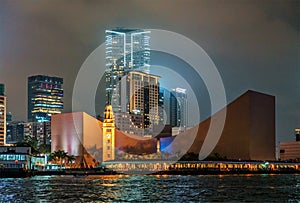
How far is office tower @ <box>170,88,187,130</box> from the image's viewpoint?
189125 millimetres

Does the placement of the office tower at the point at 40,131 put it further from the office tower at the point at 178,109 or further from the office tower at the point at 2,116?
the office tower at the point at 178,109

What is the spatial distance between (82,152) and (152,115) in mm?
60763

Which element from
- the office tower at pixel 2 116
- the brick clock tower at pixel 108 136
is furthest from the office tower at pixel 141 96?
the brick clock tower at pixel 108 136

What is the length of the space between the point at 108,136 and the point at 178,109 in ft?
301

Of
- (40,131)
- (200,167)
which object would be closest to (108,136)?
(200,167)

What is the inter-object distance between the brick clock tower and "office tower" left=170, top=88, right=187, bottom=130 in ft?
280

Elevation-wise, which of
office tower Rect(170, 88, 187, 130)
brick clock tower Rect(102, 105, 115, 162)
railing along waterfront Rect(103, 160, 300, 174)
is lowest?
railing along waterfront Rect(103, 160, 300, 174)

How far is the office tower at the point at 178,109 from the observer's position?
189125 millimetres

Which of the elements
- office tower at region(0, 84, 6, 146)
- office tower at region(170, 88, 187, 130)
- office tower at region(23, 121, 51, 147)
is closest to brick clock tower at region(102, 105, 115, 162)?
office tower at region(0, 84, 6, 146)

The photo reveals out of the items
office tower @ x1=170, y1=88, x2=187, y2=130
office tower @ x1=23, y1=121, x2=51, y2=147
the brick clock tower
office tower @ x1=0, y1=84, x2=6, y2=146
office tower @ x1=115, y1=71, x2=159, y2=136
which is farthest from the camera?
office tower @ x1=170, y1=88, x2=187, y2=130

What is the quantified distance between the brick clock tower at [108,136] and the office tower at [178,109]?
8540cm

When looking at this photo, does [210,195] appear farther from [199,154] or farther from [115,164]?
[199,154]

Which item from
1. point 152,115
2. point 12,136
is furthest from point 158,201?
point 12,136

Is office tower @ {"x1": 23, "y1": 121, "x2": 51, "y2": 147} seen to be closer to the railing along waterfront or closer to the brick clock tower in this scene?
the brick clock tower
